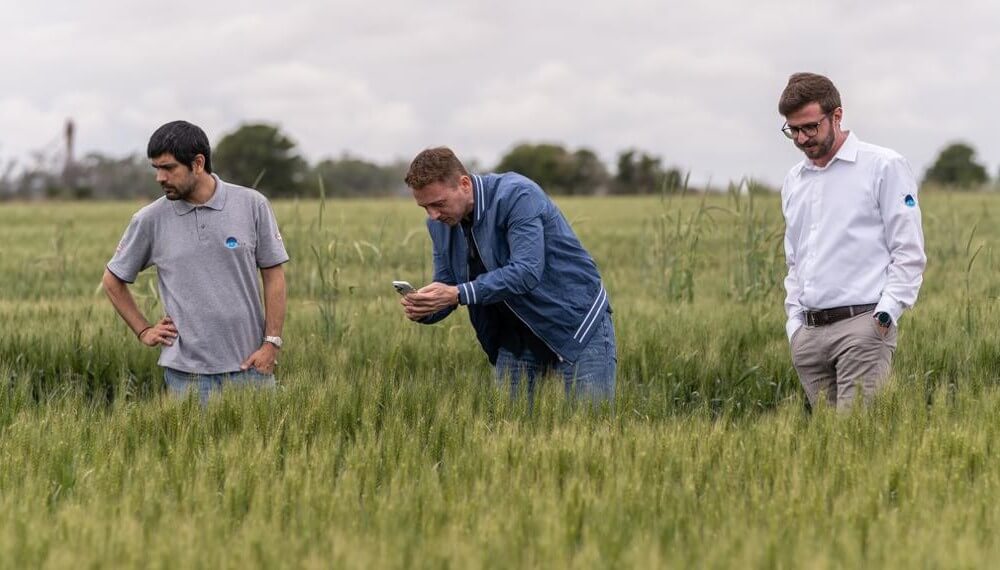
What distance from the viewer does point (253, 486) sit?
→ 3434mm

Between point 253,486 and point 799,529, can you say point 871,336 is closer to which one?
point 799,529

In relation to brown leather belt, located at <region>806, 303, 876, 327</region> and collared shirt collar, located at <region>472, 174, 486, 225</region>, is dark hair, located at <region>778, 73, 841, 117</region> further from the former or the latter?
collared shirt collar, located at <region>472, 174, 486, 225</region>

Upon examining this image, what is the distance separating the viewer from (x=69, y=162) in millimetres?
51812

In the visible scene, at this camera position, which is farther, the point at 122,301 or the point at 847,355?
the point at 122,301

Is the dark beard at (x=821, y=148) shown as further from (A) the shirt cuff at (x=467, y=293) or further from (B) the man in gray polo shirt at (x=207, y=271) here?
(B) the man in gray polo shirt at (x=207, y=271)

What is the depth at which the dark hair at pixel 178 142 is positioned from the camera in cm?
446

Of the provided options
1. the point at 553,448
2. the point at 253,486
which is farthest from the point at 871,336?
the point at 253,486

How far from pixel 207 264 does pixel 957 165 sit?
72.4 metres

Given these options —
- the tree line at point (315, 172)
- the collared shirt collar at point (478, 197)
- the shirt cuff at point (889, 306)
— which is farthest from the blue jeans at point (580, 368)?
the tree line at point (315, 172)

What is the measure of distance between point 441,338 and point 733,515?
3712 millimetres

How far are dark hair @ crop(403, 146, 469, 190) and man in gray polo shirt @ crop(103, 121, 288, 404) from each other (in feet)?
2.46

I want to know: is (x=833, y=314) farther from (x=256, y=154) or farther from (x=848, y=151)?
(x=256, y=154)

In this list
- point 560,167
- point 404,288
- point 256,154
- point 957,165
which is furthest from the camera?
point 560,167

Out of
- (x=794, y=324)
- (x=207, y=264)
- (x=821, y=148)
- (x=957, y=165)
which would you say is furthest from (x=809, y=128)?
(x=957, y=165)
